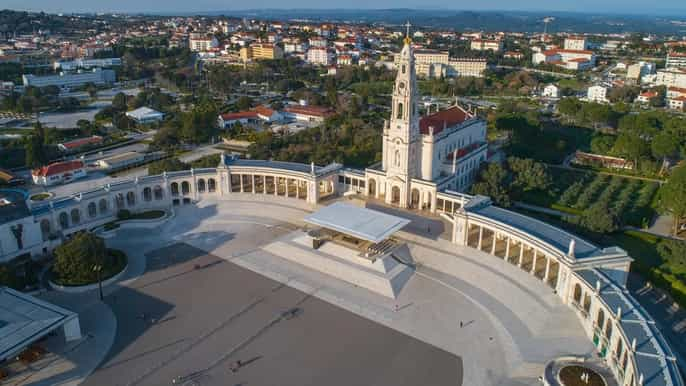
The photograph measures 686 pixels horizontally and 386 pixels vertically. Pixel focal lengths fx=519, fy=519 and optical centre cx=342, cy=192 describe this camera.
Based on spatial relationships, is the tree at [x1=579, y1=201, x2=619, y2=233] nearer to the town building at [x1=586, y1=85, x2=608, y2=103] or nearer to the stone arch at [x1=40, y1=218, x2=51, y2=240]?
the stone arch at [x1=40, y1=218, x2=51, y2=240]

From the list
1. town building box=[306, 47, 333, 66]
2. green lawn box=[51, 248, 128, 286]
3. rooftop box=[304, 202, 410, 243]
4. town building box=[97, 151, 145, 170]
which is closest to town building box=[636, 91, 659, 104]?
town building box=[306, 47, 333, 66]

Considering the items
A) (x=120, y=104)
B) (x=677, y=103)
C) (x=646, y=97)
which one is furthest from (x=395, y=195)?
(x=646, y=97)

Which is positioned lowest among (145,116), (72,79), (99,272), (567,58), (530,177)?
(99,272)

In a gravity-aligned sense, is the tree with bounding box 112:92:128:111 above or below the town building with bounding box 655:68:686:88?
below

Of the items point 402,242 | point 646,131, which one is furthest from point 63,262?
point 646,131

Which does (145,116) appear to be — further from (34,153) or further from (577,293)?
(577,293)
